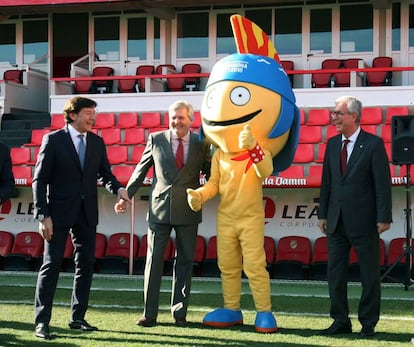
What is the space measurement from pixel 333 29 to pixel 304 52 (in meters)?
0.79

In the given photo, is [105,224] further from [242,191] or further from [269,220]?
[242,191]

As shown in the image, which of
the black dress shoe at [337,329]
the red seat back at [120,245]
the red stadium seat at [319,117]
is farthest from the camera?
the red stadium seat at [319,117]

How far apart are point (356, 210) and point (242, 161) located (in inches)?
42.2

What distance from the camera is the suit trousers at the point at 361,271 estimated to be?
6.62 m

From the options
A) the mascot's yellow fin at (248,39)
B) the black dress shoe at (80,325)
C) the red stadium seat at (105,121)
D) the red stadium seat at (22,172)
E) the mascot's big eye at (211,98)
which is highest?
the mascot's yellow fin at (248,39)

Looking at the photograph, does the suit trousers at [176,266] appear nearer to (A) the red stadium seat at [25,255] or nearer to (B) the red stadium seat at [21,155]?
(A) the red stadium seat at [25,255]

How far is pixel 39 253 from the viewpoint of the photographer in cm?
1327

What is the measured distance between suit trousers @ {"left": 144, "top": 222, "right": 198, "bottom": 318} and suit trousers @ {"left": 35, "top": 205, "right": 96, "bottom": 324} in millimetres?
536

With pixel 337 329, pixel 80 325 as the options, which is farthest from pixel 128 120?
pixel 337 329

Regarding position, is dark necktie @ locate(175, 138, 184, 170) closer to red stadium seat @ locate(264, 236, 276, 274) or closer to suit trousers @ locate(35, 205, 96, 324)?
suit trousers @ locate(35, 205, 96, 324)

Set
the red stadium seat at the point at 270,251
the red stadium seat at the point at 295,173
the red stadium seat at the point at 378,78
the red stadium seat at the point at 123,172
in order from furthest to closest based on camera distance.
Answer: the red stadium seat at the point at 378,78 < the red stadium seat at the point at 123,172 < the red stadium seat at the point at 270,251 < the red stadium seat at the point at 295,173

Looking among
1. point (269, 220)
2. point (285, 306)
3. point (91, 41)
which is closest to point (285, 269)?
point (269, 220)

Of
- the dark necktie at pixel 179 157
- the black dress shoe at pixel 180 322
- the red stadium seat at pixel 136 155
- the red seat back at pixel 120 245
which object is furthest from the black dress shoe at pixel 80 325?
the red stadium seat at pixel 136 155

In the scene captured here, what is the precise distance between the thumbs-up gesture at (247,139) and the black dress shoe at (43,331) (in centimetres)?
214
